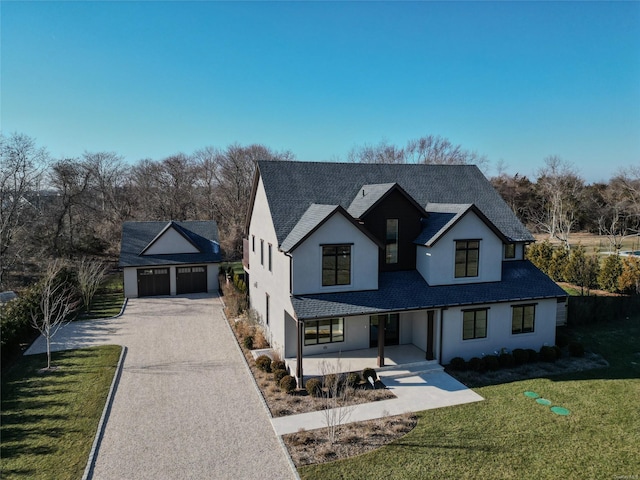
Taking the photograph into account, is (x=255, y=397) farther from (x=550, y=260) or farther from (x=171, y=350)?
(x=550, y=260)

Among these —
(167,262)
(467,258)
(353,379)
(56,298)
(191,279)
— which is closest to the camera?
(353,379)

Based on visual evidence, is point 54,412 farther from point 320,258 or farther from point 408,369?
point 408,369

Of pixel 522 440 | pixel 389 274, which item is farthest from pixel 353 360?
pixel 522 440

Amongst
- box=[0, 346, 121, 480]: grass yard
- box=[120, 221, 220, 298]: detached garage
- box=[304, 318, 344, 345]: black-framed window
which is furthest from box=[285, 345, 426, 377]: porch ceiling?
box=[120, 221, 220, 298]: detached garage

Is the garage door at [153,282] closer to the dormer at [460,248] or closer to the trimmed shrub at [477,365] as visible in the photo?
the dormer at [460,248]

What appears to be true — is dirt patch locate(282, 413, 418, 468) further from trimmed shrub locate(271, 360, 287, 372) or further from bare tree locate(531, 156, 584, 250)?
bare tree locate(531, 156, 584, 250)
